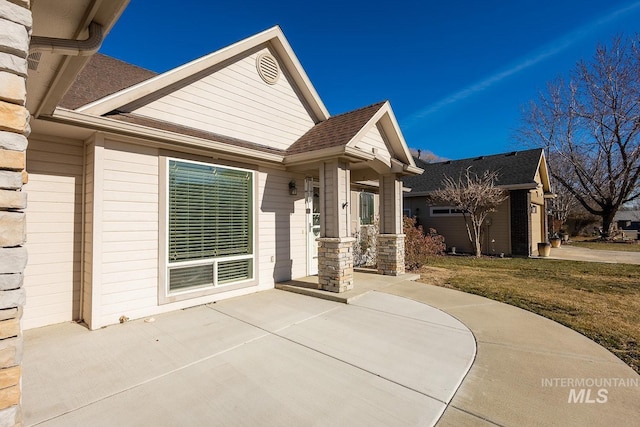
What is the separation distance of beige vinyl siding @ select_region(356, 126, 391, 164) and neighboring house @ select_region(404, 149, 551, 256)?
9.44 metres

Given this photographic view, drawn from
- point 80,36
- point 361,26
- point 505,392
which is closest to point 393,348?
point 505,392

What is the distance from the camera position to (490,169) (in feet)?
53.1

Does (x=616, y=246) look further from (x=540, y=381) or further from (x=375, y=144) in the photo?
(x=540, y=381)

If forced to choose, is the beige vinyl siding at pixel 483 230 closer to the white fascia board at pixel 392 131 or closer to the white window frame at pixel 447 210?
the white window frame at pixel 447 210

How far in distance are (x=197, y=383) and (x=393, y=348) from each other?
244cm

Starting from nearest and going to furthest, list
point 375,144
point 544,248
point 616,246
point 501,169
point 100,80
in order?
point 100,80
point 375,144
point 544,248
point 501,169
point 616,246

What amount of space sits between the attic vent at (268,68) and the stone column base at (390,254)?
525cm

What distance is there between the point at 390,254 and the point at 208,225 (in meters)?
5.07

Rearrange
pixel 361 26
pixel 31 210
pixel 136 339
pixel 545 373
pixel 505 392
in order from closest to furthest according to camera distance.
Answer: pixel 505 392
pixel 545 373
pixel 136 339
pixel 31 210
pixel 361 26

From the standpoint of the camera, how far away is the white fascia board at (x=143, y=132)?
13.7 feet

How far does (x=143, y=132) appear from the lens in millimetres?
4840

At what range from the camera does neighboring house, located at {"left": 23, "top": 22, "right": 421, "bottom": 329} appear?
15.2ft

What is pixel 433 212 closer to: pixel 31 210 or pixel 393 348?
pixel 393 348

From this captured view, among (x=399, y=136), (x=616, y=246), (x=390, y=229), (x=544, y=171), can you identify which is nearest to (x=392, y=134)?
(x=399, y=136)
